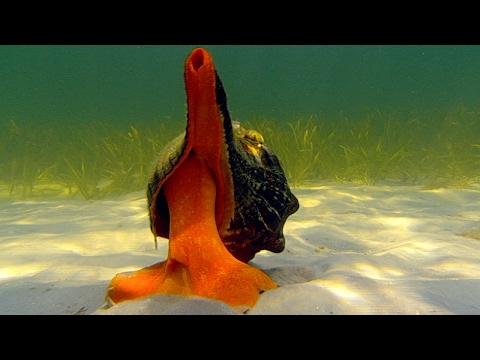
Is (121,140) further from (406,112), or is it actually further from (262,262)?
(406,112)

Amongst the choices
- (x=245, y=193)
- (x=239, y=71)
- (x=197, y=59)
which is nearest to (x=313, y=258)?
(x=245, y=193)

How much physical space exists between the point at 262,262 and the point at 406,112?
10690 mm

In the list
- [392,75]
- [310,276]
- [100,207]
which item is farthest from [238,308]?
[392,75]

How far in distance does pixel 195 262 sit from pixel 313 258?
1.21 metres

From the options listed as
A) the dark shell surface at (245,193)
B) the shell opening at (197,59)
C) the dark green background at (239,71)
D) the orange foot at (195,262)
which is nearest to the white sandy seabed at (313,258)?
the orange foot at (195,262)

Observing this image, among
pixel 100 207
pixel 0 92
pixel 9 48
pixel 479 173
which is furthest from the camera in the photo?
pixel 0 92

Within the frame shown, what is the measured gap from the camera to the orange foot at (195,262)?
142 cm

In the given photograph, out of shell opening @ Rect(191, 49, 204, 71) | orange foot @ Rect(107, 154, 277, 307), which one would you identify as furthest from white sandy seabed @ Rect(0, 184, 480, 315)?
shell opening @ Rect(191, 49, 204, 71)

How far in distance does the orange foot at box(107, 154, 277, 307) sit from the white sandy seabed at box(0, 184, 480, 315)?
8cm

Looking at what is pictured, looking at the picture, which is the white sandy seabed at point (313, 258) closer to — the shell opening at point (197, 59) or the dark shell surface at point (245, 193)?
the dark shell surface at point (245, 193)

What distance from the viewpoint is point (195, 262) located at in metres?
1.49

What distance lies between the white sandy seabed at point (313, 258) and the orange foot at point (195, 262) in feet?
0.26

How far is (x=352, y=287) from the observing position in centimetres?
160

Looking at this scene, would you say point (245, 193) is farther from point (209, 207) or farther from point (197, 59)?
point (197, 59)
